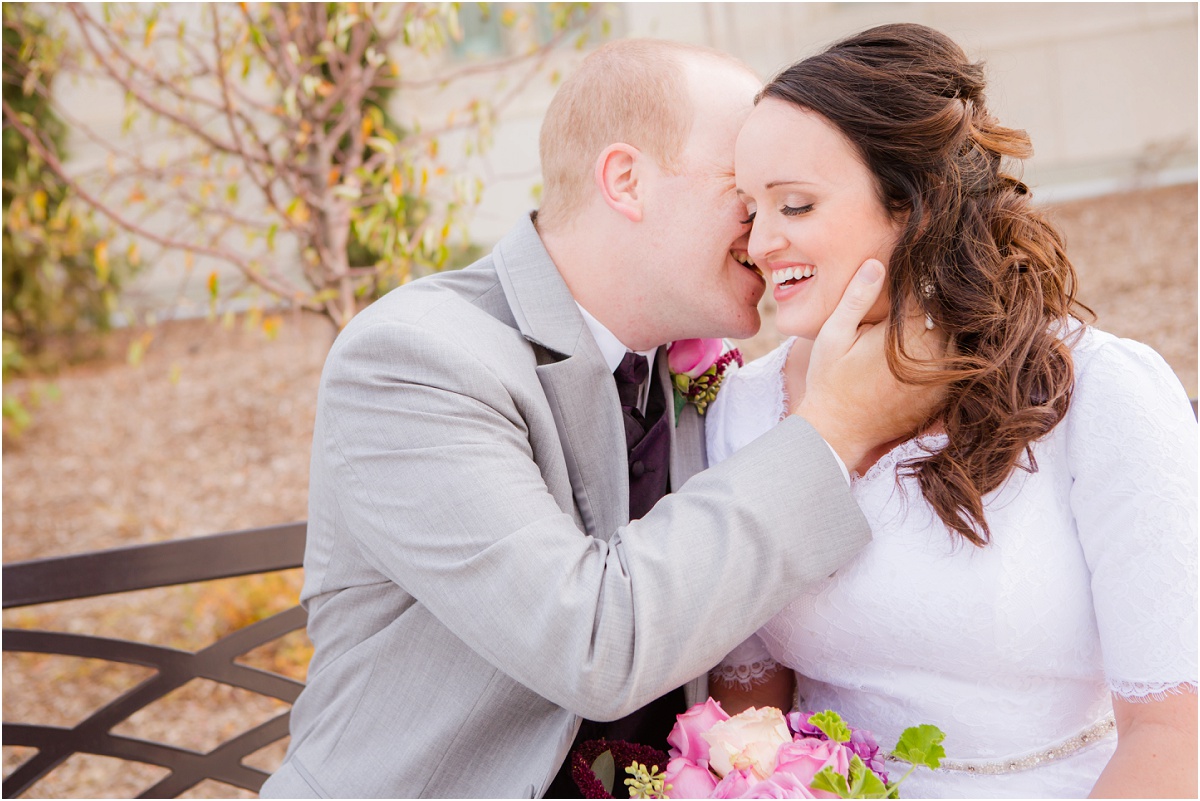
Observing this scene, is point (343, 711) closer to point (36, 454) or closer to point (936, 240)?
point (936, 240)

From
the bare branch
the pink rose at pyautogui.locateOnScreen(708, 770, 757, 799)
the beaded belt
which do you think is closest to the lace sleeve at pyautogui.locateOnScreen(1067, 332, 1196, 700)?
the beaded belt

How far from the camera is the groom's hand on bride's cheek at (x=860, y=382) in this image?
5.90ft

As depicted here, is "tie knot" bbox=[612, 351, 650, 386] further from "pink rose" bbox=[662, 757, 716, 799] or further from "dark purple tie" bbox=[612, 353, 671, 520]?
"pink rose" bbox=[662, 757, 716, 799]

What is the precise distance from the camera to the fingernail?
1872 mm

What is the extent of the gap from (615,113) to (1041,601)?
1.40 m

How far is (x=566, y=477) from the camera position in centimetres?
203

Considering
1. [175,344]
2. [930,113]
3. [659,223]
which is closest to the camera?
[930,113]

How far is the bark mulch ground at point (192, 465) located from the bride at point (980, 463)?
3296mm

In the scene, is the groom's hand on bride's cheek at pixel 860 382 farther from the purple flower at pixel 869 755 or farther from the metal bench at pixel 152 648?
the metal bench at pixel 152 648

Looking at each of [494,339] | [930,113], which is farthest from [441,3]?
[930,113]

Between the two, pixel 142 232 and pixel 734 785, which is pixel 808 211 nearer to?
pixel 734 785

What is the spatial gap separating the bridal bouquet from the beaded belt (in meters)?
0.46

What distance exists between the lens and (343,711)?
6.68ft

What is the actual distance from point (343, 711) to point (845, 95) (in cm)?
158
